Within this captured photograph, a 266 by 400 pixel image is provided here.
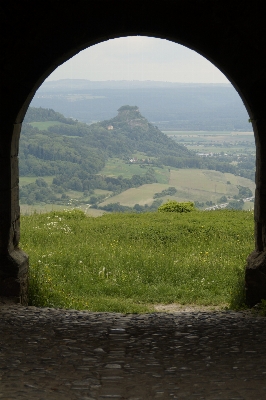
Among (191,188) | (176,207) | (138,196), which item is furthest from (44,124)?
(176,207)

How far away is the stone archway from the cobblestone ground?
1.16 m

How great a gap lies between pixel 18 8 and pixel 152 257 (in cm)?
505

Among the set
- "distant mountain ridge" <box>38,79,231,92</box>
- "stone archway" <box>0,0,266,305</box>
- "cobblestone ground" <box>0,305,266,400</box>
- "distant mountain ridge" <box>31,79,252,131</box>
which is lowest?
"cobblestone ground" <box>0,305,266,400</box>

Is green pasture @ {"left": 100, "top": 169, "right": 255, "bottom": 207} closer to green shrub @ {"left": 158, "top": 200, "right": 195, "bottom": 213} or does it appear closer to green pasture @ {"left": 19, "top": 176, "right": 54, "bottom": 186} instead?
green pasture @ {"left": 19, "top": 176, "right": 54, "bottom": 186}

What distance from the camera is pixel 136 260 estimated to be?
9867 mm

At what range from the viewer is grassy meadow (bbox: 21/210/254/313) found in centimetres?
803

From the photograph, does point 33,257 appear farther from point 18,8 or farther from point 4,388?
point 4,388

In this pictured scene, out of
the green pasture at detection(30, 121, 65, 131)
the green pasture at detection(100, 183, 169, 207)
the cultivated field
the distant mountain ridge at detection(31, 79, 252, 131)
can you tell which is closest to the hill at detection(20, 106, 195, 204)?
the green pasture at detection(30, 121, 65, 131)

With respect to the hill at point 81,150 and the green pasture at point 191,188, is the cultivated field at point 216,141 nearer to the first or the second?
the hill at point 81,150

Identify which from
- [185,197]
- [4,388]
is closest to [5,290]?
[4,388]

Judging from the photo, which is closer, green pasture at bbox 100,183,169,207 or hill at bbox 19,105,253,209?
green pasture at bbox 100,183,169,207

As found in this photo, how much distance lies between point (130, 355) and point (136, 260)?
507cm

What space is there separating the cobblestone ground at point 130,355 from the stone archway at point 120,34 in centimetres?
116

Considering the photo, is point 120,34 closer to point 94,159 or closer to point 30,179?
point 30,179
